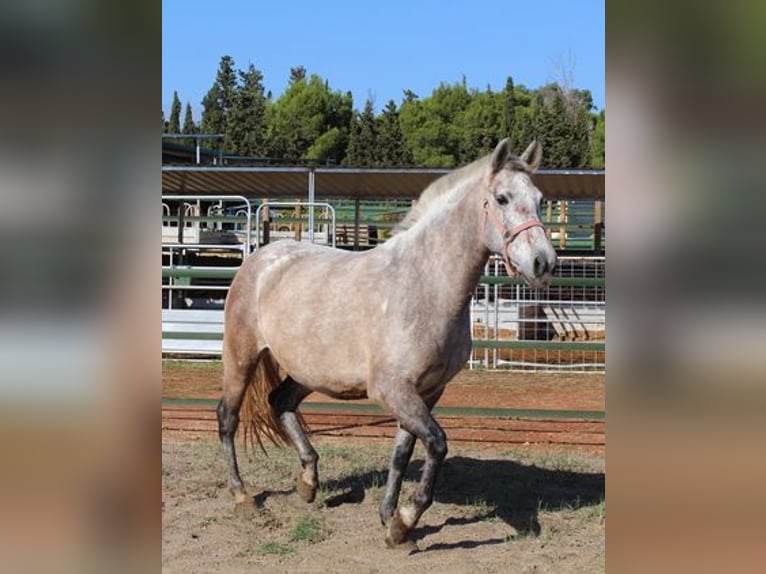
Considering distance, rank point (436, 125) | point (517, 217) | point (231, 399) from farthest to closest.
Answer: point (436, 125), point (231, 399), point (517, 217)

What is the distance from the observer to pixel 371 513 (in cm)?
475

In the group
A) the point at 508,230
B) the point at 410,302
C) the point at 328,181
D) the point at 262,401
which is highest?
the point at 328,181

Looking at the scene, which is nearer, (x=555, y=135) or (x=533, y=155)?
(x=533, y=155)

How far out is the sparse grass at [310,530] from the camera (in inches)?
168

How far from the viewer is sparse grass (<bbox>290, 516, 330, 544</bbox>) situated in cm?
426

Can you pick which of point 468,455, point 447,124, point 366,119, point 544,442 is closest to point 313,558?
point 468,455

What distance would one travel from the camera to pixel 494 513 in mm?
4719

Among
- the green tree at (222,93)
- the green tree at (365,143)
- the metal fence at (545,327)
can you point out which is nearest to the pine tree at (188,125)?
the green tree at (222,93)

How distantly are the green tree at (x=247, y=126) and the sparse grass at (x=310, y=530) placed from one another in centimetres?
3299

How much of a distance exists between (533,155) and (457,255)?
1.95ft

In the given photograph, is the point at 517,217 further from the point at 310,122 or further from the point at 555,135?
the point at 310,122

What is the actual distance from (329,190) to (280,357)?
11.6 meters

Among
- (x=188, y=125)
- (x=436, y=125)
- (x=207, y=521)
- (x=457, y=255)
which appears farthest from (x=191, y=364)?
(x=188, y=125)
